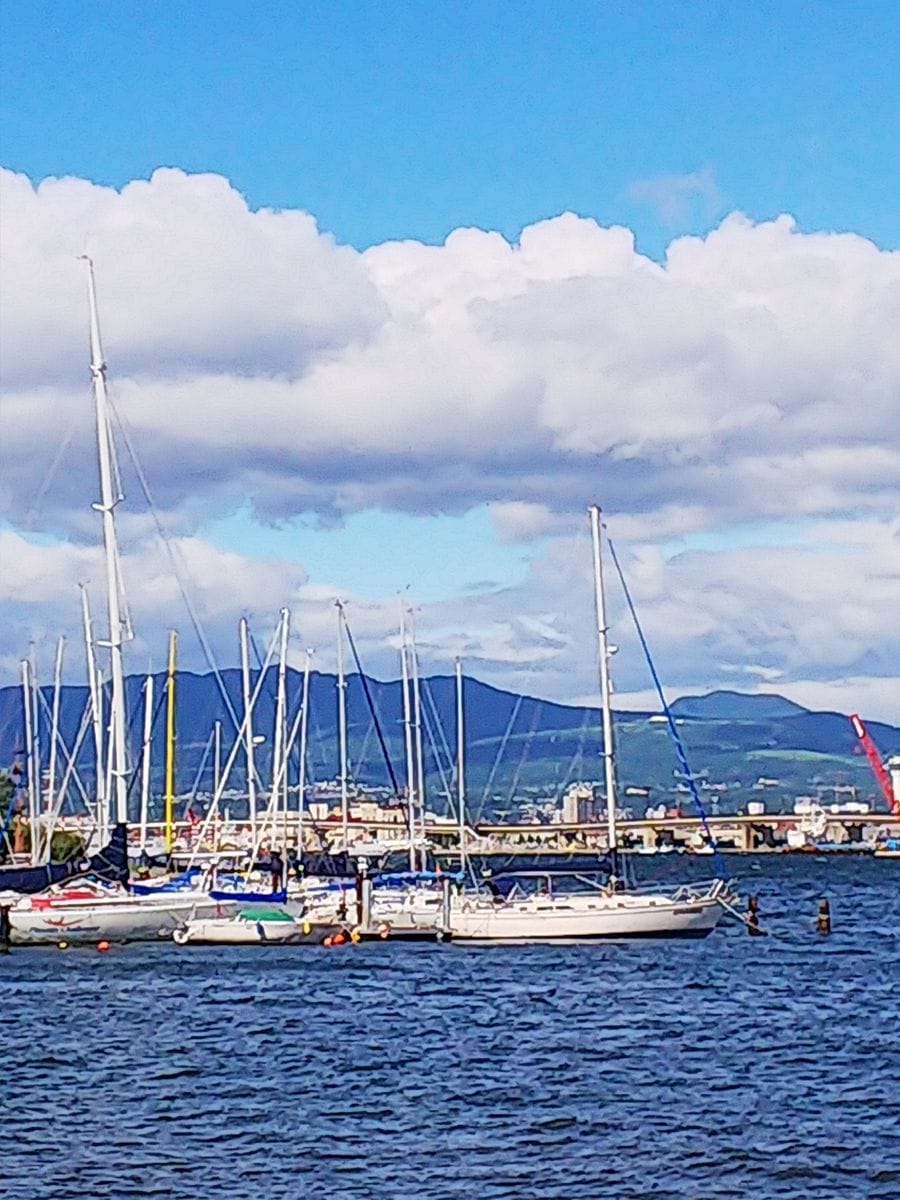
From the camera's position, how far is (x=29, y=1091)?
144ft

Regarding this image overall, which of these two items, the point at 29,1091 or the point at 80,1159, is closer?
the point at 80,1159

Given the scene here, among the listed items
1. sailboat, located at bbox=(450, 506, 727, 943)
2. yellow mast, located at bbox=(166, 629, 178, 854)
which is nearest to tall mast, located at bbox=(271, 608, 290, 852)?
yellow mast, located at bbox=(166, 629, 178, 854)

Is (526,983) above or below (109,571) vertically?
below

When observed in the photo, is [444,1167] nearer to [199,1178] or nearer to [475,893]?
[199,1178]

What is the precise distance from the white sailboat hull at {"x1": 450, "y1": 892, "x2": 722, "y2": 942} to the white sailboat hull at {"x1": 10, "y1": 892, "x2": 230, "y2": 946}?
11.1 meters

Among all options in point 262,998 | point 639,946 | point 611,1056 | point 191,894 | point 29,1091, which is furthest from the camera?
point 191,894

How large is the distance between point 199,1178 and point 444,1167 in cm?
412

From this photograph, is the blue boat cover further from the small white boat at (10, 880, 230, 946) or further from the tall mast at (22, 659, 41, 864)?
the tall mast at (22, 659, 41, 864)

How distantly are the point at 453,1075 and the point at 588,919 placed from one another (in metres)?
33.0

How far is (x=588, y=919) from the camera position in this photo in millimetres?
78250

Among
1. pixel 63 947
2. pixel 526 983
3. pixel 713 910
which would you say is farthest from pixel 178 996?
pixel 713 910

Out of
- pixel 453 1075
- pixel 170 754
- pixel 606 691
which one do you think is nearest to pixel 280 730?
pixel 170 754

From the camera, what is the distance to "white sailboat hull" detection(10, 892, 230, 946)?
80500 millimetres

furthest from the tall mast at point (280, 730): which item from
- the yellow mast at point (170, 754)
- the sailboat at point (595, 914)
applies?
the sailboat at point (595, 914)
